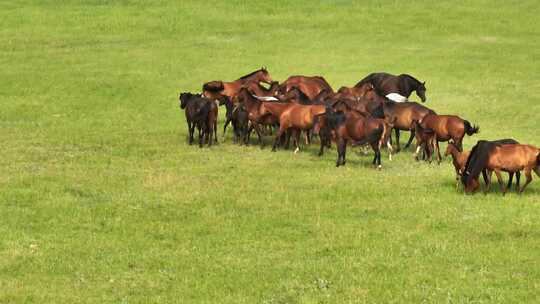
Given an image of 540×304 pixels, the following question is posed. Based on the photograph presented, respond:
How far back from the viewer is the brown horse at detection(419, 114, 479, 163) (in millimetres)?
23109

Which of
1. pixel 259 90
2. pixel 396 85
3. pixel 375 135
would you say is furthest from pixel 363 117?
pixel 396 85

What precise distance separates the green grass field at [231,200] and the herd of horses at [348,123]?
0.55 meters

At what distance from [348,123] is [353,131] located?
0.76 ft

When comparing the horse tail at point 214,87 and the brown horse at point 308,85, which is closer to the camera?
the horse tail at point 214,87

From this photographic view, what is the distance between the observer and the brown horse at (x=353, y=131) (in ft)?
74.0

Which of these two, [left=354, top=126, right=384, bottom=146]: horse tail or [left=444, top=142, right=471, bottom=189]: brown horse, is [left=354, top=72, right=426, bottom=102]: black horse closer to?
[left=354, top=126, right=384, bottom=146]: horse tail

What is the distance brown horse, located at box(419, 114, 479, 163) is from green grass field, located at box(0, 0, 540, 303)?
76 centimetres

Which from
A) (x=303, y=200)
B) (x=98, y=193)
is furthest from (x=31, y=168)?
(x=303, y=200)

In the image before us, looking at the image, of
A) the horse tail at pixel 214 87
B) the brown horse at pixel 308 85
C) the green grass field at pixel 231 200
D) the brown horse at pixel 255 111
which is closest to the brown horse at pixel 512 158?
the green grass field at pixel 231 200

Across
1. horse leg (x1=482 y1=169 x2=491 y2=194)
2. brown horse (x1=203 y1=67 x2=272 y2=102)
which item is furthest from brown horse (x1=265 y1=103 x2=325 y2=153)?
horse leg (x1=482 y1=169 x2=491 y2=194)

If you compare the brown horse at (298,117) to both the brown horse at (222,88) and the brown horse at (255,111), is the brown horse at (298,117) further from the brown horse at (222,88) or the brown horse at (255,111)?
the brown horse at (222,88)

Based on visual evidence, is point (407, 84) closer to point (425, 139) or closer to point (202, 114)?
point (425, 139)

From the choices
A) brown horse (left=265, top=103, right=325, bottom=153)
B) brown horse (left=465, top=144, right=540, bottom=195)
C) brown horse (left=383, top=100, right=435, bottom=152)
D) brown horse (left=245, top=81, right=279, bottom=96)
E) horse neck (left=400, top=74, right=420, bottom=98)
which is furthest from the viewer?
horse neck (left=400, top=74, right=420, bottom=98)

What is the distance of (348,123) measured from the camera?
22953 millimetres
